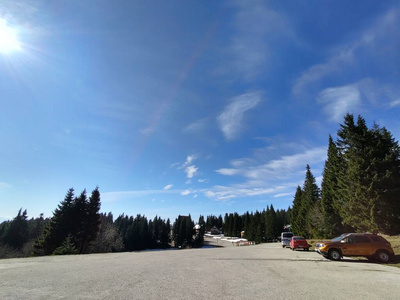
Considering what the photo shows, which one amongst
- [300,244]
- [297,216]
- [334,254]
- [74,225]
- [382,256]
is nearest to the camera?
[382,256]

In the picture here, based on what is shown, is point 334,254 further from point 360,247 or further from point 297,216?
point 297,216

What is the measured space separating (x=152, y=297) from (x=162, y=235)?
112 m

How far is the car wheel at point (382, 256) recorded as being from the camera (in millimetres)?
14289

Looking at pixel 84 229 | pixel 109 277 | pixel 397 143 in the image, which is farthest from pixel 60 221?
pixel 397 143

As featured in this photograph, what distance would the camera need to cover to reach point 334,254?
51.5 feet

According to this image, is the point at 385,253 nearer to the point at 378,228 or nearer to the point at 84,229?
the point at 378,228

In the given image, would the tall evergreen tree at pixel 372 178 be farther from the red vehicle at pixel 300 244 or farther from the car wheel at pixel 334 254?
the car wheel at pixel 334 254

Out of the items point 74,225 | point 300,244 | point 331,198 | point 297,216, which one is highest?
point 331,198

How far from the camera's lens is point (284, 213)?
14625cm

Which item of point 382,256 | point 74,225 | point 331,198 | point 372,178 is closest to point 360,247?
point 382,256

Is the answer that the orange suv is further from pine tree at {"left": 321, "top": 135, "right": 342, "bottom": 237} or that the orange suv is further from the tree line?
pine tree at {"left": 321, "top": 135, "right": 342, "bottom": 237}

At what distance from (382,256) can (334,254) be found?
2848mm

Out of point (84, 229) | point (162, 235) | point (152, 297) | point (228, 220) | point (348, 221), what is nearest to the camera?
point (152, 297)

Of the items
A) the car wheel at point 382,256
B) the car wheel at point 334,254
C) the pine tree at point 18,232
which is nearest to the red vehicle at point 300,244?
the car wheel at point 334,254
